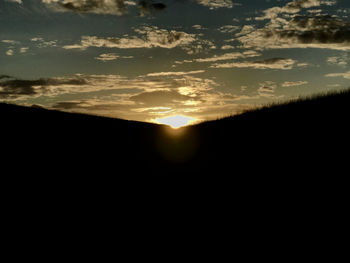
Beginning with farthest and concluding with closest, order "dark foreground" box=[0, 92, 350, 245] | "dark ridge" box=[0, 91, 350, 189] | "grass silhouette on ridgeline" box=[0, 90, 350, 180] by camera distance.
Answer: "grass silhouette on ridgeline" box=[0, 90, 350, 180]
"dark ridge" box=[0, 91, 350, 189]
"dark foreground" box=[0, 92, 350, 245]

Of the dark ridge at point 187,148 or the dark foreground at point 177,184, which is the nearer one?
the dark foreground at point 177,184

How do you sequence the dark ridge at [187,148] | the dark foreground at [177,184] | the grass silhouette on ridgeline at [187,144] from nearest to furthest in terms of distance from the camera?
1. the dark foreground at [177,184]
2. the dark ridge at [187,148]
3. the grass silhouette on ridgeline at [187,144]

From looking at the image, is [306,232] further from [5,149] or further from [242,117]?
[242,117]

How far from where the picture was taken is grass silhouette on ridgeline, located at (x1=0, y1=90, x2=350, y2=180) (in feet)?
22.7

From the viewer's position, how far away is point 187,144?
1084 cm

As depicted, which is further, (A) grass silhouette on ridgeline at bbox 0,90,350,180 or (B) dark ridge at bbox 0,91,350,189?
(A) grass silhouette on ridgeline at bbox 0,90,350,180

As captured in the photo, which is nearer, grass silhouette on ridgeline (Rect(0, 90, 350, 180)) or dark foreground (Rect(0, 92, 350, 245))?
dark foreground (Rect(0, 92, 350, 245))

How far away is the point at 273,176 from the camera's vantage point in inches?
253

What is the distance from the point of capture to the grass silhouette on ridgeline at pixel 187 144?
6930 mm

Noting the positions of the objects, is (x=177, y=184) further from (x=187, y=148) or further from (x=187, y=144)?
(x=187, y=144)

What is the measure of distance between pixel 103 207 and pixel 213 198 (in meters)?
1.95

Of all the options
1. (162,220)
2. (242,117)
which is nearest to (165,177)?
(162,220)

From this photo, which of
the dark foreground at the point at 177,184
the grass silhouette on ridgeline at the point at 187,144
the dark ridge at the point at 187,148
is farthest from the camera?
the grass silhouette on ridgeline at the point at 187,144

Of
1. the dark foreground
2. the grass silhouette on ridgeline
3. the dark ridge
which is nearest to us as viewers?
the dark foreground
